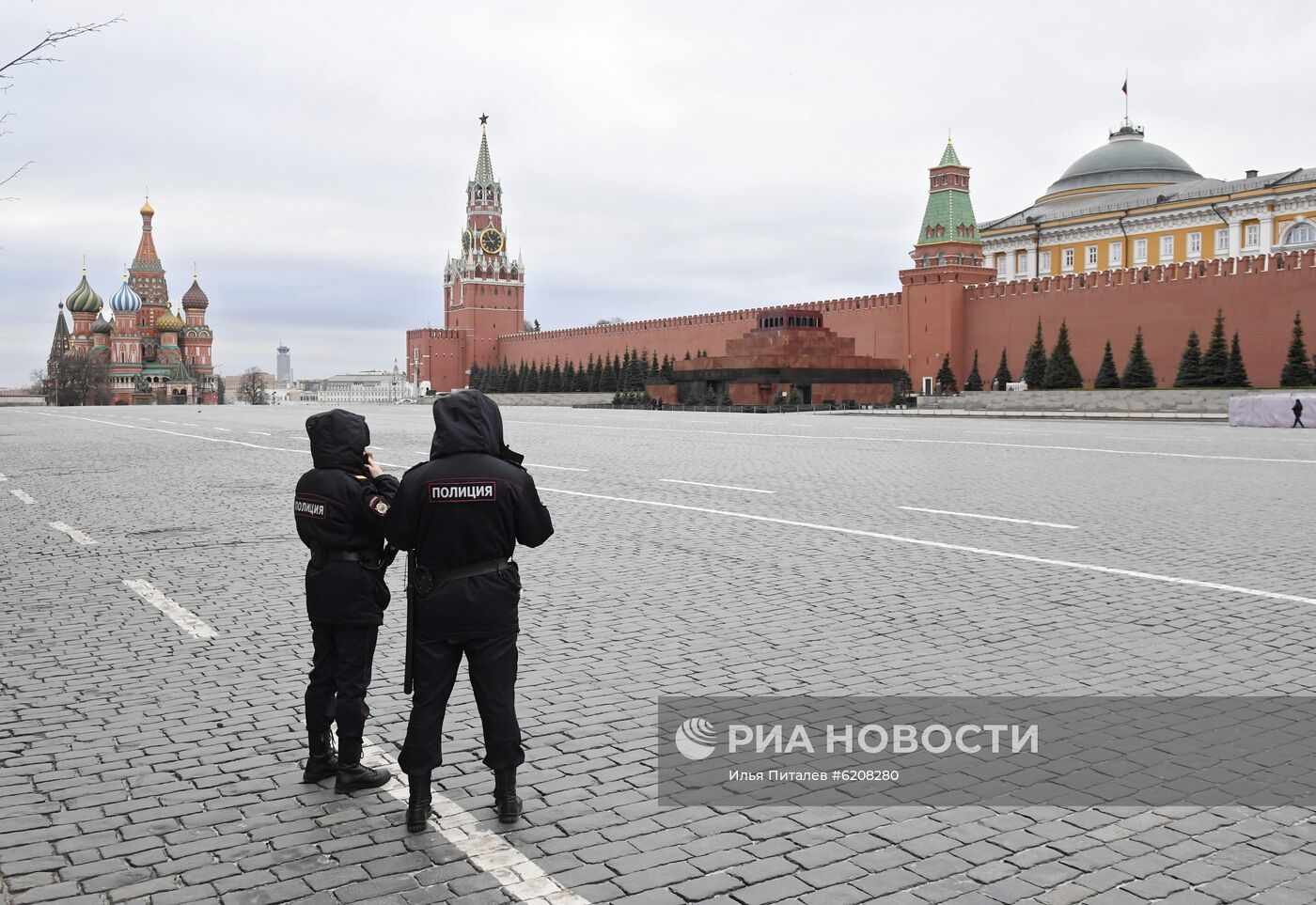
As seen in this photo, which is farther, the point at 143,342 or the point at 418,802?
the point at 143,342

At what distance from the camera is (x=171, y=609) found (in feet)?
18.4

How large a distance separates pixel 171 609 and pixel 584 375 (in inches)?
2336

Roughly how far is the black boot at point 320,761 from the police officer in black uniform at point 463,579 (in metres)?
0.41

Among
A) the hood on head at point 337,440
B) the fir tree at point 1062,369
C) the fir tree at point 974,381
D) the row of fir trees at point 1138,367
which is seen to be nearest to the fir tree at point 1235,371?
the row of fir trees at point 1138,367

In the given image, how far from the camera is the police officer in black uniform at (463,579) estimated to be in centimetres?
301

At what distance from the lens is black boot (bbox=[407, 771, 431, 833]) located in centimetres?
297

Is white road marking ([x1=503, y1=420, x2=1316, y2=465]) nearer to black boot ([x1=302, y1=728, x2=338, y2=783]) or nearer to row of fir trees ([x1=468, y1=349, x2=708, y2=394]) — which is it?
black boot ([x1=302, y1=728, x2=338, y2=783])

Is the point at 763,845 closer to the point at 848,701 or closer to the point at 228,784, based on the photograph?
the point at 848,701

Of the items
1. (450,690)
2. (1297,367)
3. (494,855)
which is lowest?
(494,855)

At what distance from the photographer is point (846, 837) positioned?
2908mm

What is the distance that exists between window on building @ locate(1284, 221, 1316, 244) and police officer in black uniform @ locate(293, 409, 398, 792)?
50165 millimetres

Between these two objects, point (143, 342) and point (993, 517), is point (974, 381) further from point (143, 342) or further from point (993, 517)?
point (143, 342)

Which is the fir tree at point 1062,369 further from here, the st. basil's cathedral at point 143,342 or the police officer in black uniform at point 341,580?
the st. basil's cathedral at point 143,342

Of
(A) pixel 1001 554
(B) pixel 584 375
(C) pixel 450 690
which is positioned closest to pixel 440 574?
(C) pixel 450 690
